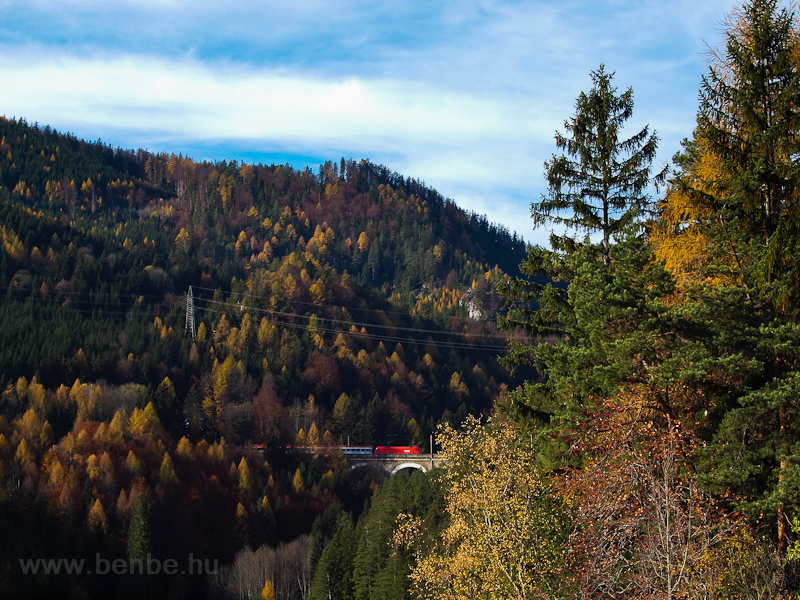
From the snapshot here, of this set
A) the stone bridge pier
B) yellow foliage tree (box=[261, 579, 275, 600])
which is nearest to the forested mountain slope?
the stone bridge pier

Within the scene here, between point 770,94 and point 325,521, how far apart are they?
333ft

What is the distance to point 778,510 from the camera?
15.9 metres

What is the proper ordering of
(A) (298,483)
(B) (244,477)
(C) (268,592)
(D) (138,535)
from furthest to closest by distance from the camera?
(A) (298,483), (B) (244,477), (D) (138,535), (C) (268,592)

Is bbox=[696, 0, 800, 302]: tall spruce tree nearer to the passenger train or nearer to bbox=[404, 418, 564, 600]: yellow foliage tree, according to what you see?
bbox=[404, 418, 564, 600]: yellow foliage tree

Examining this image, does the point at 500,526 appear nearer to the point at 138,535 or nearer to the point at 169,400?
the point at 138,535

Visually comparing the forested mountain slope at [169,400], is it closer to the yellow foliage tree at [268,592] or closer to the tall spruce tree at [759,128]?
the yellow foliage tree at [268,592]

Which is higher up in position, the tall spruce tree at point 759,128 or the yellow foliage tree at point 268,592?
the tall spruce tree at point 759,128

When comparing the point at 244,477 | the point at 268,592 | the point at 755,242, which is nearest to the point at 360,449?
the point at 244,477

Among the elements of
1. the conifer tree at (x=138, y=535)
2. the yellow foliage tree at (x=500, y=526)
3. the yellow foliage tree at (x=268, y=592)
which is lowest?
the yellow foliage tree at (x=268, y=592)

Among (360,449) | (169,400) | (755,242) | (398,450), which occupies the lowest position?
(360,449)

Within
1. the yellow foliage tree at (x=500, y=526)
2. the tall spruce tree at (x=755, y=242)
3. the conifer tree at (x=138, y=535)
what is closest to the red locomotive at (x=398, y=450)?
the conifer tree at (x=138, y=535)

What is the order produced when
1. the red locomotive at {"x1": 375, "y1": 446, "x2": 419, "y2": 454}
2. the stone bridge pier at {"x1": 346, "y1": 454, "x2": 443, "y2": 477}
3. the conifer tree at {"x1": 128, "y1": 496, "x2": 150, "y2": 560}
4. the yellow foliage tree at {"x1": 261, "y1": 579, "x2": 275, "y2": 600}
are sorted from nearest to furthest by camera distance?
the yellow foliage tree at {"x1": 261, "y1": 579, "x2": 275, "y2": 600}, the conifer tree at {"x1": 128, "y1": 496, "x2": 150, "y2": 560}, the stone bridge pier at {"x1": 346, "y1": 454, "x2": 443, "y2": 477}, the red locomotive at {"x1": 375, "y1": 446, "x2": 419, "y2": 454}

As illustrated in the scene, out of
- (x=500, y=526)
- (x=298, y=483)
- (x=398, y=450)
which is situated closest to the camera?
(x=500, y=526)

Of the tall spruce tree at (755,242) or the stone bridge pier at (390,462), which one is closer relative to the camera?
the tall spruce tree at (755,242)
